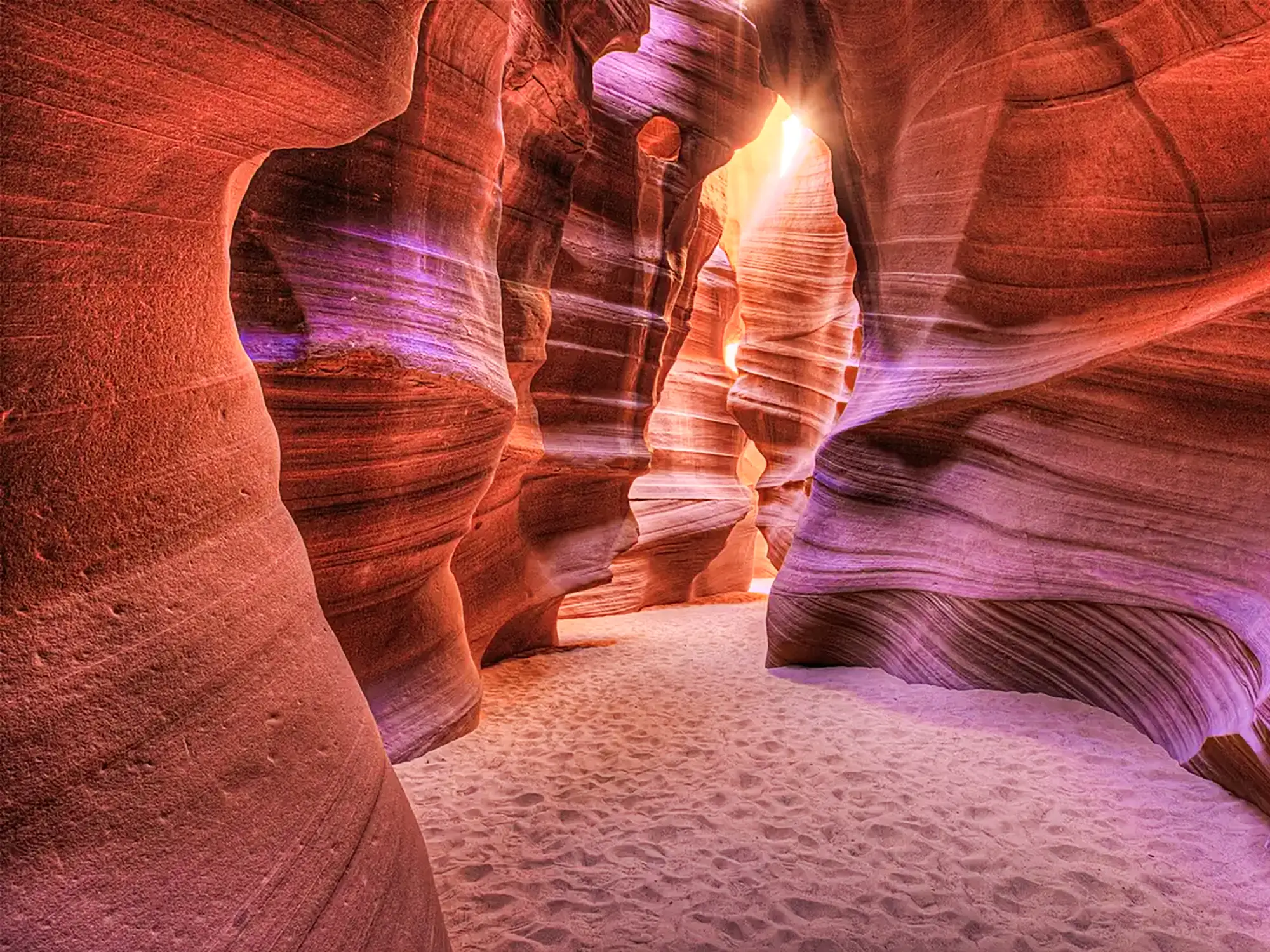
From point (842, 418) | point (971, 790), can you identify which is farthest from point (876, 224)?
point (971, 790)

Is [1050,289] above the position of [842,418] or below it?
above

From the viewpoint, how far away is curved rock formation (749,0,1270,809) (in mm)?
4340

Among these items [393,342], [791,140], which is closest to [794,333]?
[791,140]

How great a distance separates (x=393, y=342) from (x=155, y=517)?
250 centimetres

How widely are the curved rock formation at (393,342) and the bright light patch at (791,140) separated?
8763 millimetres

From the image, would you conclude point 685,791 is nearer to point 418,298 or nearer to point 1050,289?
point 418,298

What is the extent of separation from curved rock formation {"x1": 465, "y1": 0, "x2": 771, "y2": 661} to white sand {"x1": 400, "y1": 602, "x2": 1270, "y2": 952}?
3059mm

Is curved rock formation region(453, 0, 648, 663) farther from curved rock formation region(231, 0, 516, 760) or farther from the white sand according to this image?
the white sand

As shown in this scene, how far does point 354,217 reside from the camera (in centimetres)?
422

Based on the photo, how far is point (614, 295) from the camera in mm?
9109

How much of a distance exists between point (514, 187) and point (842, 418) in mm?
3851

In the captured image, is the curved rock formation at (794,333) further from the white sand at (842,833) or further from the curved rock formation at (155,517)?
the curved rock formation at (155,517)

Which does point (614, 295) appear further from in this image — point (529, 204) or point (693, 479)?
point (693, 479)

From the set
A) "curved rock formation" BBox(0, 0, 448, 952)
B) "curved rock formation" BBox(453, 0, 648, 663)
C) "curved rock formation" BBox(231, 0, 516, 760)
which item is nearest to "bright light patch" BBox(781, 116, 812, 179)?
"curved rock formation" BBox(453, 0, 648, 663)
